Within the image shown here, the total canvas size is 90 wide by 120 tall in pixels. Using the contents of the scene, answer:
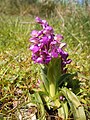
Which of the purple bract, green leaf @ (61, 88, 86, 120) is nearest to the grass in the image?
green leaf @ (61, 88, 86, 120)

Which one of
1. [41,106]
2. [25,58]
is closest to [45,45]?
[41,106]

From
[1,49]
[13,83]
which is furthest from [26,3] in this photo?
[13,83]

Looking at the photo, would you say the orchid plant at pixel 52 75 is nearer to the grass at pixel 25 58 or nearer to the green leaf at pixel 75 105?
the green leaf at pixel 75 105

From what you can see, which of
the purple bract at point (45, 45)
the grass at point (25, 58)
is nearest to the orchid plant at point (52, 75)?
the purple bract at point (45, 45)

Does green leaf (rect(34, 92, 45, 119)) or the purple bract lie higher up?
the purple bract

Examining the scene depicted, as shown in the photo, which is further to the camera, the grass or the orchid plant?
the grass

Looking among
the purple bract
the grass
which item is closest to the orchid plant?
the purple bract

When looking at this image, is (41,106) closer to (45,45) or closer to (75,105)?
(75,105)

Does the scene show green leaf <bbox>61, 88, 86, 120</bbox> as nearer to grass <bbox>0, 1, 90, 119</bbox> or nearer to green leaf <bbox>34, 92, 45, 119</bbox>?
grass <bbox>0, 1, 90, 119</bbox>
